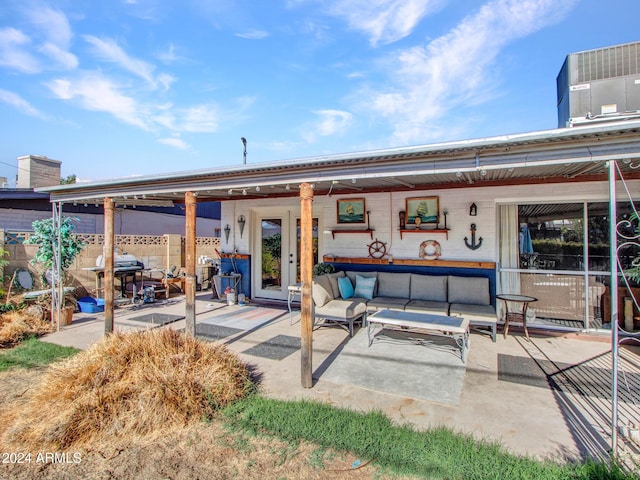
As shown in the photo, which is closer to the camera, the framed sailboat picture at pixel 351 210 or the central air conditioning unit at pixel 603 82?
the central air conditioning unit at pixel 603 82

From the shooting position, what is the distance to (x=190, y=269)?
504cm

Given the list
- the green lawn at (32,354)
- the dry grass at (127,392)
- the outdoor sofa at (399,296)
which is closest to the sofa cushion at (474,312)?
the outdoor sofa at (399,296)

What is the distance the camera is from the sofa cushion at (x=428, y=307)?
5.57 meters

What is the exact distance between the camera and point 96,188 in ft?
19.6

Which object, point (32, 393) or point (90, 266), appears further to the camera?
point (90, 266)

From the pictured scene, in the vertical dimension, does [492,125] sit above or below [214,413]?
above

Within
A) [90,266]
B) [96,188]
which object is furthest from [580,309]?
[90,266]

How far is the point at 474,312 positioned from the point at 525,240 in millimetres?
1858

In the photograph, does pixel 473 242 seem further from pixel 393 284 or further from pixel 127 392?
pixel 127 392

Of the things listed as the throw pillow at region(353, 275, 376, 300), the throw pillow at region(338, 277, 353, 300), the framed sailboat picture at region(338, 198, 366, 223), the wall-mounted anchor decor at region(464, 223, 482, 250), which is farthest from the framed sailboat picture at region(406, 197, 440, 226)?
the throw pillow at region(338, 277, 353, 300)

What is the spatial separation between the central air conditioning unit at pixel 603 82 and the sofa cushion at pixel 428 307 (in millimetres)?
3041

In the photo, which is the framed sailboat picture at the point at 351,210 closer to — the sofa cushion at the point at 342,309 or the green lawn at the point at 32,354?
the sofa cushion at the point at 342,309

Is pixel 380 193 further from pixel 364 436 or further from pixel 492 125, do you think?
pixel 492 125

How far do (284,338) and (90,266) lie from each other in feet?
19.7
